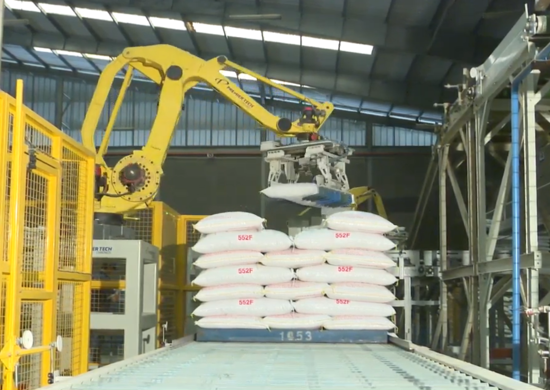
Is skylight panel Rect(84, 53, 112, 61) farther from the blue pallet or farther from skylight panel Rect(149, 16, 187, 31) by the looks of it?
the blue pallet

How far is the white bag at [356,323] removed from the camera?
5.55m

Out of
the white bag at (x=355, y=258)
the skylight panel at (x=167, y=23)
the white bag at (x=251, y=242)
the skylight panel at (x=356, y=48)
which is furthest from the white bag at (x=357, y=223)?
the skylight panel at (x=167, y=23)

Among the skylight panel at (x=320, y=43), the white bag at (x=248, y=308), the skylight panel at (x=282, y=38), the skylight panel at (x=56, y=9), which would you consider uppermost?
the skylight panel at (x=56, y=9)

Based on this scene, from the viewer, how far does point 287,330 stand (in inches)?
219

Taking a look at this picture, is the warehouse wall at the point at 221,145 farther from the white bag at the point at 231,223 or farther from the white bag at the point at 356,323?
the white bag at the point at 356,323

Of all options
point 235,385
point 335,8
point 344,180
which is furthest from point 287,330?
point 335,8

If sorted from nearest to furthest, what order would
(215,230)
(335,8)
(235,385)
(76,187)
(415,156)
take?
(235,385) < (76,187) < (215,230) < (335,8) < (415,156)

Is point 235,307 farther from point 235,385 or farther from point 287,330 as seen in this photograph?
point 235,385

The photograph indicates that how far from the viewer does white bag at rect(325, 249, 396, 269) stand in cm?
563

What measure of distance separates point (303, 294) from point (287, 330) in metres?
0.31

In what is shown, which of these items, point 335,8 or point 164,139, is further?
point 335,8

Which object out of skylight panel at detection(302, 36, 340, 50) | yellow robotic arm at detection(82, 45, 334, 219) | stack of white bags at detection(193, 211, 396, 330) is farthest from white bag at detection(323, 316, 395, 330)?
skylight panel at detection(302, 36, 340, 50)

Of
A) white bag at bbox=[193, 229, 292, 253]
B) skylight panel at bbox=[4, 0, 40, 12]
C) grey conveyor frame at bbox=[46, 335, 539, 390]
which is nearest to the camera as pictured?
grey conveyor frame at bbox=[46, 335, 539, 390]

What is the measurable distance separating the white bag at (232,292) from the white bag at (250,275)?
3 cm
